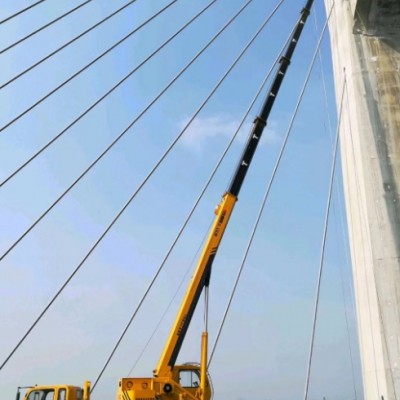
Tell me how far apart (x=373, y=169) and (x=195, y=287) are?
416 cm

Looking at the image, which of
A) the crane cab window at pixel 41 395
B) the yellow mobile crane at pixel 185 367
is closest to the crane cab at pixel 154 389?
the yellow mobile crane at pixel 185 367

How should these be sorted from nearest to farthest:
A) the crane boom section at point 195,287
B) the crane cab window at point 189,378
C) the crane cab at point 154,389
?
the crane cab at point 154,389 → the crane boom section at point 195,287 → the crane cab window at point 189,378

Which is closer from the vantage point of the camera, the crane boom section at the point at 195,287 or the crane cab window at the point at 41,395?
the crane boom section at the point at 195,287

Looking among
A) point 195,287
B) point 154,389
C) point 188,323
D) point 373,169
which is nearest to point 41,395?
point 154,389

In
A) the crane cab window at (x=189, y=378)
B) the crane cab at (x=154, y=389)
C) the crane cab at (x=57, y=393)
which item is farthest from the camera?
the crane cab at (x=57, y=393)

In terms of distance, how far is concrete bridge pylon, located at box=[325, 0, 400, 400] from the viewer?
8.64 metres

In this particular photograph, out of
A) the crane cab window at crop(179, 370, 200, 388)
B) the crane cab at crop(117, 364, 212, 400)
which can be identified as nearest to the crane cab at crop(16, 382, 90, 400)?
the crane cab at crop(117, 364, 212, 400)

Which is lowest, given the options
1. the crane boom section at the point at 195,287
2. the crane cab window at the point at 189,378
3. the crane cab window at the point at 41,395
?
the crane cab window at the point at 41,395

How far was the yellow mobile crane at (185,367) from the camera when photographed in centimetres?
865

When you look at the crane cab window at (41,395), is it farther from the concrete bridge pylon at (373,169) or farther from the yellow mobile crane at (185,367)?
the concrete bridge pylon at (373,169)

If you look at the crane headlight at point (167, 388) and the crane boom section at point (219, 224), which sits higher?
the crane boom section at point (219, 224)

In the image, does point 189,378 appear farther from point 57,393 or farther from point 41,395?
point 41,395

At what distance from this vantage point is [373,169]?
9477 millimetres

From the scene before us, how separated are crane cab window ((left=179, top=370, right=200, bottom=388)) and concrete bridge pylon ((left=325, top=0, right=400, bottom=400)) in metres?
3.18
